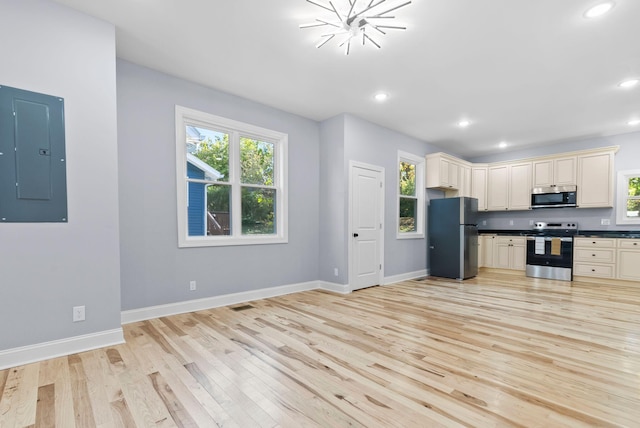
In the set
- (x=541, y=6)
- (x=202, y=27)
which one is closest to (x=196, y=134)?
(x=202, y=27)

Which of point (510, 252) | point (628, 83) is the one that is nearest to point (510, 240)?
point (510, 252)

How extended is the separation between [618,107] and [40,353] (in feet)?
24.3

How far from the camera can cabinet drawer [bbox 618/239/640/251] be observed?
5102 millimetres

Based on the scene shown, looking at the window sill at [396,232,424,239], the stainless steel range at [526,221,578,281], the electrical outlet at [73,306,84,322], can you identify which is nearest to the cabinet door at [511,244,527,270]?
the stainless steel range at [526,221,578,281]

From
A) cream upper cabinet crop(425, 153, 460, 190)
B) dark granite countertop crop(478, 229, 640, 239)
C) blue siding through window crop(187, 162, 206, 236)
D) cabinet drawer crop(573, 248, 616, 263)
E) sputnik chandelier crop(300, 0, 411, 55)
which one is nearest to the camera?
sputnik chandelier crop(300, 0, 411, 55)

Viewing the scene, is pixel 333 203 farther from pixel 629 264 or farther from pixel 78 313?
pixel 629 264

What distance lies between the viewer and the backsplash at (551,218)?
5.77 meters

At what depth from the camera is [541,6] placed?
233 cm

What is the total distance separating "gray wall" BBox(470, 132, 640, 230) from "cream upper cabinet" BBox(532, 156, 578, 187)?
0.37 meters

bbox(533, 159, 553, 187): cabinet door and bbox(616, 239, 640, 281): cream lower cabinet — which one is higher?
bbox(533, 159, 553, 187): cabinet door

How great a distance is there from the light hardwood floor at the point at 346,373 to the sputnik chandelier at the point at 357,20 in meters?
2.65

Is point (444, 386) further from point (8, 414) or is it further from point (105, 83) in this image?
point (105, 83)

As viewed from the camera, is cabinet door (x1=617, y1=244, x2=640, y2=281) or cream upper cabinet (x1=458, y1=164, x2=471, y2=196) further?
cream upper cabinet (x1=458, y1=164, x2=471, y2=196)

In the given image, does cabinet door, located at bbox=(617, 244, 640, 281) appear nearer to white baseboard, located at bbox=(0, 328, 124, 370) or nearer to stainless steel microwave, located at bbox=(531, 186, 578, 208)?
stainless steel microwave, located at bbox=(531, 186, 578, 208)
